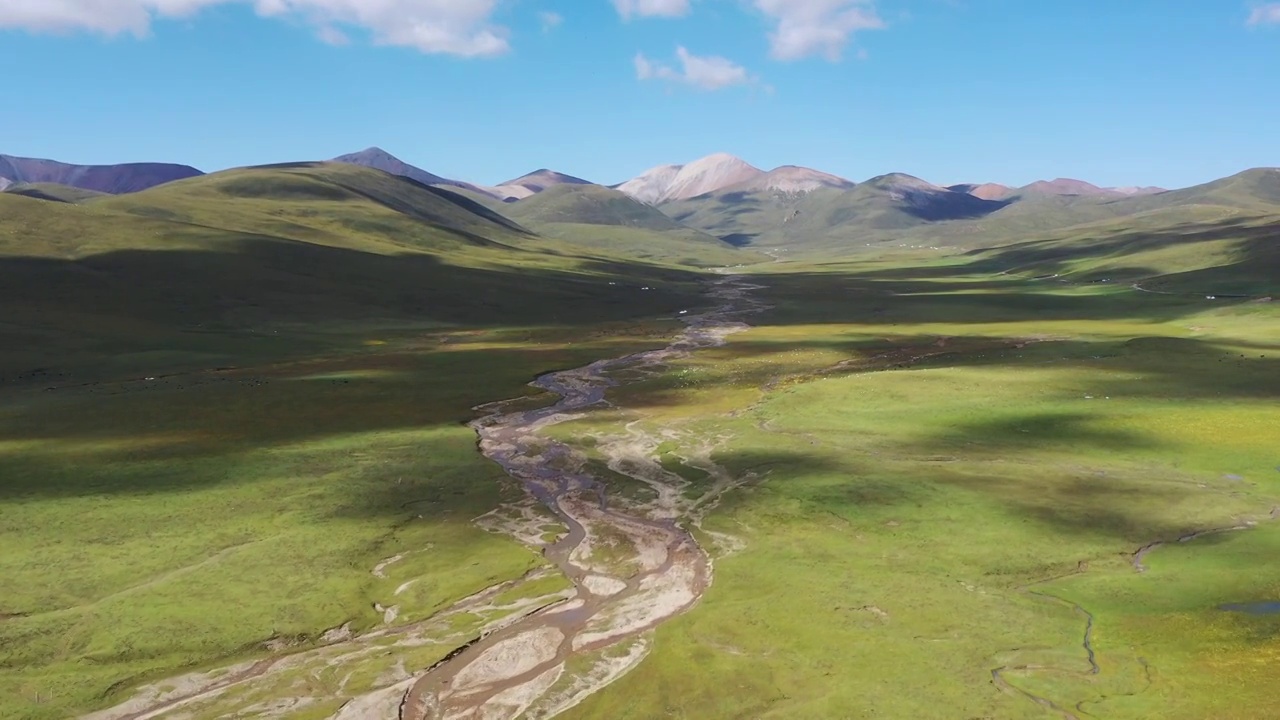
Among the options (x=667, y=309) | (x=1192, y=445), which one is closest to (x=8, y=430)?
(x=1192, y=445)

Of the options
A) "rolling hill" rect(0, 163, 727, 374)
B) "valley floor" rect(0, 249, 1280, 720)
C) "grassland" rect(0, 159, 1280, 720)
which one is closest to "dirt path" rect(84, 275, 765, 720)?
"valley floor" rect(0, 249, 1280, 720)

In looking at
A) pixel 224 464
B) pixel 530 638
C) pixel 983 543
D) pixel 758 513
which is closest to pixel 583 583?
pixel 530 638

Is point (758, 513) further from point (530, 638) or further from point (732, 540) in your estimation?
point (530, 638)

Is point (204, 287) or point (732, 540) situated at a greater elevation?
point (204, 287)

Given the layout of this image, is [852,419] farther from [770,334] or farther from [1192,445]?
[770,334]

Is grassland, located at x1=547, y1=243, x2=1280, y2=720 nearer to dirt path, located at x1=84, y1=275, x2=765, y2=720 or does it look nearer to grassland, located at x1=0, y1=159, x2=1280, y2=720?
grassland, located at x1=0, y1=159, x2=1280, y2=720

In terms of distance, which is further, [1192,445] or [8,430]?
[8,430]
